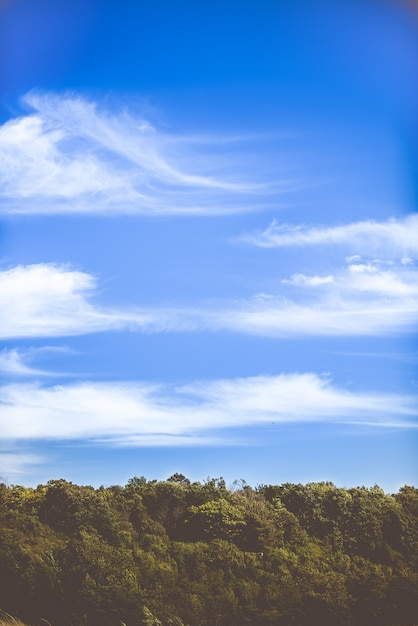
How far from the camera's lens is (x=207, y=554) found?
20.6 meters

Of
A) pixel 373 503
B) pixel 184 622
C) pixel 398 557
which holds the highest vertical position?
pixel 373 503

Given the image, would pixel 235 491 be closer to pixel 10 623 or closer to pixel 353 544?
pixel 353 544

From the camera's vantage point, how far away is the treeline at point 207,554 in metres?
18.6

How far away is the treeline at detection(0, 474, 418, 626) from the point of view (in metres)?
18.6

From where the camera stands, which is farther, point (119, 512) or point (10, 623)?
point (119, 512)

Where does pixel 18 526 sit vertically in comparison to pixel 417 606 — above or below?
above

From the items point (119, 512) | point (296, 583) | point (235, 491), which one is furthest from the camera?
point (235, 491)

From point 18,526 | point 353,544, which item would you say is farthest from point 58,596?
point 353,544

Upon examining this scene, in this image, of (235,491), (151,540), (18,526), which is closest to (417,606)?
(235,491)

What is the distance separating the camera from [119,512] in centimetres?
2180

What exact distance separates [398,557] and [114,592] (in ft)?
28.0

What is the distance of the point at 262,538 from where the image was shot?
21.3 meters

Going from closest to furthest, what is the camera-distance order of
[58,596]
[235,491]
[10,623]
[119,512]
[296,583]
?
[10,623] < [58,596] < [296,583] < [119,512] < [235,491]

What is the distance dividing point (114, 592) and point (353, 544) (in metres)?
7.42
